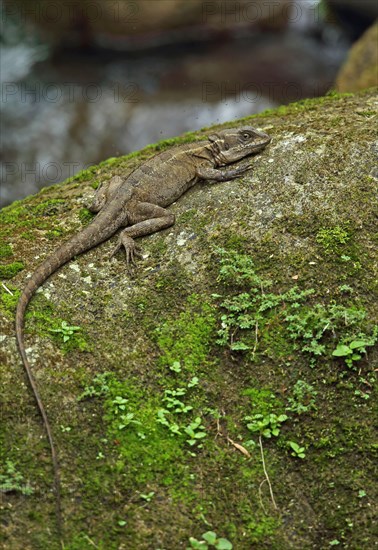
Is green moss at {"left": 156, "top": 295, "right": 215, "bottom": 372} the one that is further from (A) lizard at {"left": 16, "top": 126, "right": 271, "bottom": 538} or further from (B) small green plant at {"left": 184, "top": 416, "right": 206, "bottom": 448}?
(A) lizard at {"left": 16, "top": 126, "right": 271, "bottom": 538}

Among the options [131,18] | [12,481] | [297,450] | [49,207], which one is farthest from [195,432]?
[131,18]

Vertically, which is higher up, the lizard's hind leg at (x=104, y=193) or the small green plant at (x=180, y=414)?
the lizard's hind leg at (x=104, y=193)

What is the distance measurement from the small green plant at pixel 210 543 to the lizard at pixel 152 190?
95.9 inches

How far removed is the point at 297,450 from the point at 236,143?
3687 millimetres

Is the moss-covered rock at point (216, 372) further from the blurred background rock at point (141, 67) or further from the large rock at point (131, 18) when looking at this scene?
the large rock at point (131, 18)

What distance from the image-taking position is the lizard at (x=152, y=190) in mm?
6324

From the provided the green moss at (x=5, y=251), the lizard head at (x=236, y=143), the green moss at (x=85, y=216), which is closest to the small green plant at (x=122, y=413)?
the green moss at (x=5, y=251)

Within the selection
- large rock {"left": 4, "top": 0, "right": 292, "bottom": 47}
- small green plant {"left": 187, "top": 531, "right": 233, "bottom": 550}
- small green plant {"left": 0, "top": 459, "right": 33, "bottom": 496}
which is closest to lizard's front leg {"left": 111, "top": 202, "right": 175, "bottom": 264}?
small green plant {"left": 0, "top": 459, "right": 33, "bottom": 496}

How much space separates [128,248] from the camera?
6.33 meters

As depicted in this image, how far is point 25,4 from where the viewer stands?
17.4 meters

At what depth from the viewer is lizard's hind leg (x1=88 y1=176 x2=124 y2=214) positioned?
7012 millimetres

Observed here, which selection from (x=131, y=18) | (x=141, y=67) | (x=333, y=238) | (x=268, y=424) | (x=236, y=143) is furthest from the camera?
(x=131, y=18)

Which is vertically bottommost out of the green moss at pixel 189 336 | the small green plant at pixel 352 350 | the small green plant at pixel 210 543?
the small green plant at pixel 210 543

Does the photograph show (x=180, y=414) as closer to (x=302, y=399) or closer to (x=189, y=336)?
(x=189, y=336)
